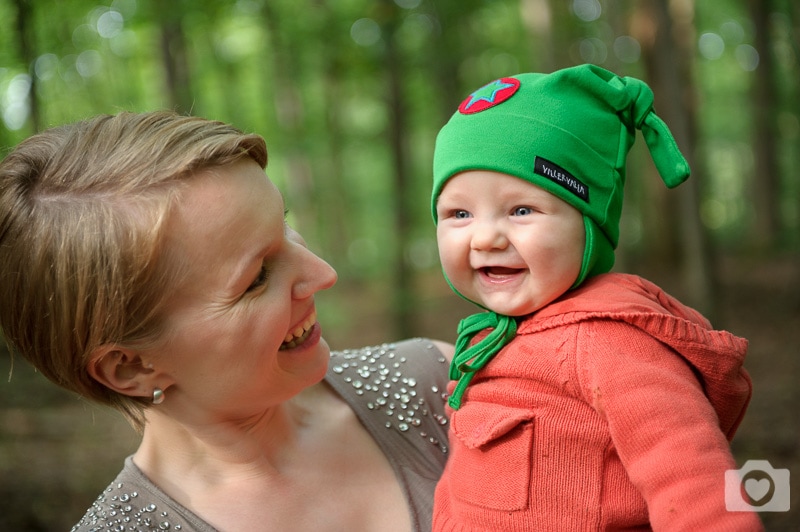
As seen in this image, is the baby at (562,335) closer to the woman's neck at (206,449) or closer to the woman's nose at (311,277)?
the woman's nose at (311,277)

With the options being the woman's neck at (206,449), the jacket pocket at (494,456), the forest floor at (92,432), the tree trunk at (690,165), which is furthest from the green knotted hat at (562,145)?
the tree trunk at (690,165)

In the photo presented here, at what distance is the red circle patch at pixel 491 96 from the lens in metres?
1.85

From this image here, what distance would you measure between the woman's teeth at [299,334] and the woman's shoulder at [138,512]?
499 millimetres

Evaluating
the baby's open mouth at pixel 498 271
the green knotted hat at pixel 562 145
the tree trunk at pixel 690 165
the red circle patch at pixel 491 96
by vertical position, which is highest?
the red circle patch at pixel 491 96

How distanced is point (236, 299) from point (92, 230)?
0.37 meters

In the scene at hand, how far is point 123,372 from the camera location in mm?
1899

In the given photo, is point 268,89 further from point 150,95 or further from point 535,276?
point 535,276

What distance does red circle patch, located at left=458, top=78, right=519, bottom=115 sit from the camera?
1.85m

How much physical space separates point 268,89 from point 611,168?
1834cm

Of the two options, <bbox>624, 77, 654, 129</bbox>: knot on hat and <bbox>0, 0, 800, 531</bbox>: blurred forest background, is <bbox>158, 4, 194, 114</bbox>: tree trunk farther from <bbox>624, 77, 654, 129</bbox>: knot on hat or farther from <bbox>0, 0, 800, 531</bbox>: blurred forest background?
<bbox>624, 77, 654, 129</bbox>: knot on hat

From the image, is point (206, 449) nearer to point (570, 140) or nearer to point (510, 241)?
point (510, 241)

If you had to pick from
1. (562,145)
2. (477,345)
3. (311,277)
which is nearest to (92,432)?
(311,277)

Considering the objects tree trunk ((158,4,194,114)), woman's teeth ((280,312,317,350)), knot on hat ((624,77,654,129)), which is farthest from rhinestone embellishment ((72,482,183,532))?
tree trunk ((158,4,194,114))

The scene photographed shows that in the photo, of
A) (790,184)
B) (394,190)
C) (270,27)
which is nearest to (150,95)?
(270,27)
